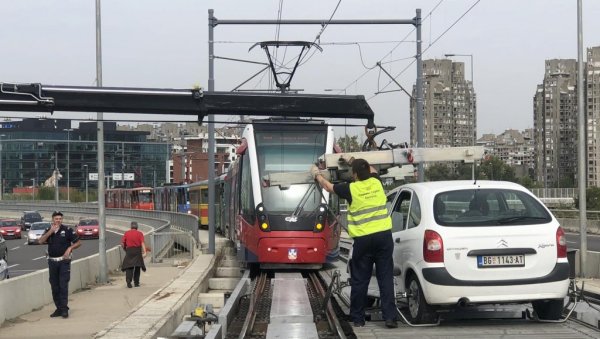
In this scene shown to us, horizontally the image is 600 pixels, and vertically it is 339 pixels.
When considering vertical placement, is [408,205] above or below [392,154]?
below

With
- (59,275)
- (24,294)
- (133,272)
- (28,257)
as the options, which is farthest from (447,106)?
(59,275)

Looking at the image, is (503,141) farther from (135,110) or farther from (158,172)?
(135,110)

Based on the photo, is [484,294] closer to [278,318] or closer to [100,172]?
[278,318]

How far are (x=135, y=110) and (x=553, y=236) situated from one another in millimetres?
4608

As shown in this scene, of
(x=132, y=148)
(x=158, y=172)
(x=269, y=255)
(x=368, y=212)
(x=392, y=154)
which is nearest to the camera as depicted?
(x=368, y=212)

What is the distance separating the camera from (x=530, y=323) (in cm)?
869

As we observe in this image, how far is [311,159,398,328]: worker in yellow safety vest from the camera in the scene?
841 centimetres

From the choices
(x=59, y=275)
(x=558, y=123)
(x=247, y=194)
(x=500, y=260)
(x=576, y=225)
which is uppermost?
(x=558, y=123)

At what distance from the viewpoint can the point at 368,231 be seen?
27.6 feet

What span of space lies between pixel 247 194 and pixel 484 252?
9.89 m

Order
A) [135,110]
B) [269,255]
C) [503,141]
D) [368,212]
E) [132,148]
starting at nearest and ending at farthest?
[135,110], [368,212], [269,255], [132,148], [503,141]

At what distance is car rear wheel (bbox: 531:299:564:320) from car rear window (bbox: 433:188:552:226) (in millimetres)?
902

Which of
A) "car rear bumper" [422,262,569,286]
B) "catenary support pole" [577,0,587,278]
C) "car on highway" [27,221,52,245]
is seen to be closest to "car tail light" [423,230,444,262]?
"car rear bumper" [422,262,569,286]

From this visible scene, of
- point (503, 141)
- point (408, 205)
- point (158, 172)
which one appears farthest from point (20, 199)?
point (408, 205)
